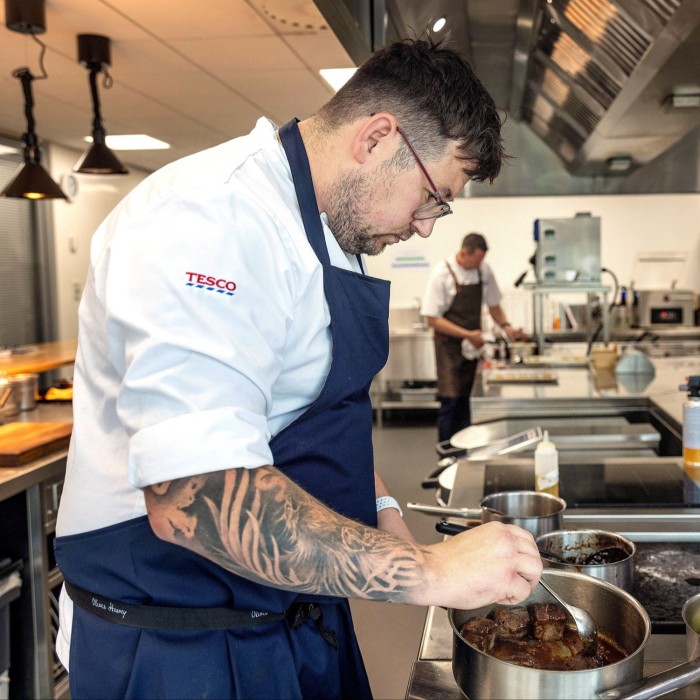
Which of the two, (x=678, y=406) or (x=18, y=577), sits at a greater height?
(x=678, y=406)

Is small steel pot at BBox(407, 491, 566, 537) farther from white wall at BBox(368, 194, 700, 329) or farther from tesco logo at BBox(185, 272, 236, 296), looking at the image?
white wall at BBox(368, 194, 700, 329)

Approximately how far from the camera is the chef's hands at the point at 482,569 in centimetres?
92

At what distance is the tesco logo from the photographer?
893mm

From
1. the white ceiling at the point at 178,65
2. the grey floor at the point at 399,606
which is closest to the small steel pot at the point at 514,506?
the grey floor at the point at 399,606

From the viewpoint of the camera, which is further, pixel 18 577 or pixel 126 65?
pixel 126 65

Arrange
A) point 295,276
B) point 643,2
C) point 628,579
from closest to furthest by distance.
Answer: point 295,276 < point 628,579 < point 643,2

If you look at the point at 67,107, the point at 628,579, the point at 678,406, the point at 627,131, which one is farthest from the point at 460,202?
the point at 628,579

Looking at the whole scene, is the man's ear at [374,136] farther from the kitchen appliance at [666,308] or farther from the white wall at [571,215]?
the white wall at [571,215]

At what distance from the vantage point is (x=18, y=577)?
8.45 feet

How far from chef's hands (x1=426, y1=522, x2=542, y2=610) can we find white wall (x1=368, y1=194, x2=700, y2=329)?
23.2 feet

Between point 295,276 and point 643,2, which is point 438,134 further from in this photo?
point 643,2

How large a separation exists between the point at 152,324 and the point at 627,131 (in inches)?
119

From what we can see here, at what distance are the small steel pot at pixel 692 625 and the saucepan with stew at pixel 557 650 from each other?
0.22ft

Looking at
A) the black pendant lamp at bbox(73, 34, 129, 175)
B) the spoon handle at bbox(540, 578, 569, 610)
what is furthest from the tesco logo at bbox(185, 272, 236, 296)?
the black pendant lamp at bbox(73, 34, 129, 175)
